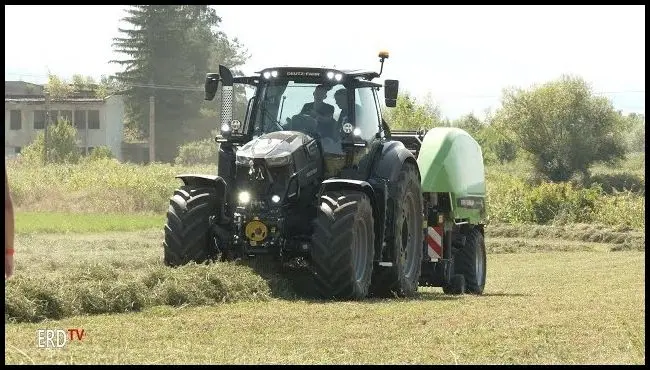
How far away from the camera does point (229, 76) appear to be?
55.3 feet

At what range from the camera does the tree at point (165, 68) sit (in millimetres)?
87125

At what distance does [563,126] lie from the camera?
90312 millimetres

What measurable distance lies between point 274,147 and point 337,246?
1.51 metres

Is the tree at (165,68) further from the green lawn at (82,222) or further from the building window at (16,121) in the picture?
the green lawn at (82,222)

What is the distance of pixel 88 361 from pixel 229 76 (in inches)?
318

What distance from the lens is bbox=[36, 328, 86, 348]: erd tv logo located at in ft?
33.2

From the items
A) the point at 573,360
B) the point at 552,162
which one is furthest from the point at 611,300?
the point at 552,162

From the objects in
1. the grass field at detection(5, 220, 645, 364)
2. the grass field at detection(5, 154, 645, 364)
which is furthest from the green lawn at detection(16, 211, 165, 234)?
the grass field at detection(5, 220, 645, 364)

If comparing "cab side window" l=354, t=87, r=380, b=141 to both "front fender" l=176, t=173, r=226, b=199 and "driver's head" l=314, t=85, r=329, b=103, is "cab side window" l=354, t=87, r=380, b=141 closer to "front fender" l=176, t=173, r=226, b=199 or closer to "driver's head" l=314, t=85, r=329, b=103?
"driver's head" l=314, t=85, r=329, b=103

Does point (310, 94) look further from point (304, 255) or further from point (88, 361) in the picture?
point (88, 361)

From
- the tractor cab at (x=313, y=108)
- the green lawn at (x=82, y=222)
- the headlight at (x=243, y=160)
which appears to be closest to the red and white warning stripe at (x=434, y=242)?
the tractor cab at (x=313, y=108)

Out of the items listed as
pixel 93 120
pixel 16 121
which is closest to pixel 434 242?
pixel 93 120

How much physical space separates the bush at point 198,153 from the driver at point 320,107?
6439cm

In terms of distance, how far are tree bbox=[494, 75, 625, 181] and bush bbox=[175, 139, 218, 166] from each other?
21.8 metres
